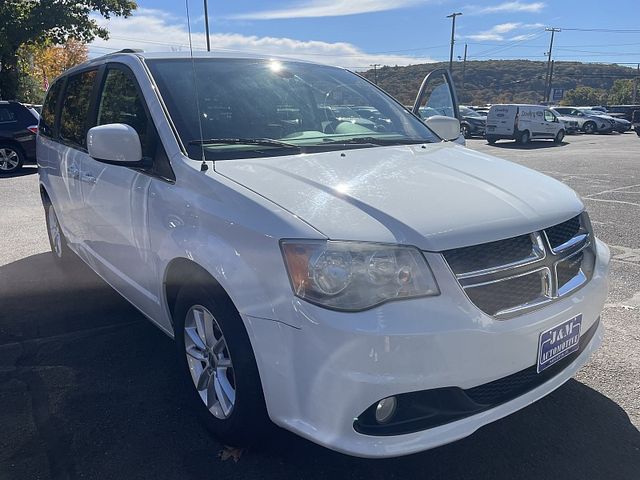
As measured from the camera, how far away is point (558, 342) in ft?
7.77

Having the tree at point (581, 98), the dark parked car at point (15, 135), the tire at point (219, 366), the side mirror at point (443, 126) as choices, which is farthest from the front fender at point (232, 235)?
the tree at point (581, 98)

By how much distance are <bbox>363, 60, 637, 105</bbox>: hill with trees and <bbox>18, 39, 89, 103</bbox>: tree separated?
37777 millimetres

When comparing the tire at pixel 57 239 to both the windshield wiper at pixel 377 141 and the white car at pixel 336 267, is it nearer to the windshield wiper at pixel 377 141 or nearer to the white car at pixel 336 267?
the white car at pixel 336 267

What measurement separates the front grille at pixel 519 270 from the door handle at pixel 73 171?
298 centimetres

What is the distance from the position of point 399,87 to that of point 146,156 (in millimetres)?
74672

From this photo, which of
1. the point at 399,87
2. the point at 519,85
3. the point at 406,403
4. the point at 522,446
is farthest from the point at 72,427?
the point at 519,85

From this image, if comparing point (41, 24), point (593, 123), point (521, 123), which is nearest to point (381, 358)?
point (521, 123)

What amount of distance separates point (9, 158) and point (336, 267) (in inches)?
516

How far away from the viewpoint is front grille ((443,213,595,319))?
212 centimetres

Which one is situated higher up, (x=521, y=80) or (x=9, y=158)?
(x=9, y=158)

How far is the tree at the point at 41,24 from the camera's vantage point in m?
23.8

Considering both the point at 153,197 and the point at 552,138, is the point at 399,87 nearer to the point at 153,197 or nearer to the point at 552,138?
the point at 552,138

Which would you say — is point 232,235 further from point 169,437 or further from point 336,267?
point 169,437

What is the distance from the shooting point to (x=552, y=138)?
25.8 metres
